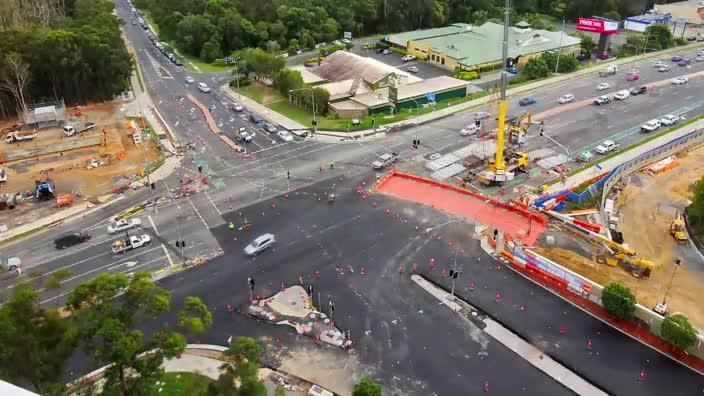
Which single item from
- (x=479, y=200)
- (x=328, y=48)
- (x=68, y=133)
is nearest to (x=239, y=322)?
(x=479, y=200)

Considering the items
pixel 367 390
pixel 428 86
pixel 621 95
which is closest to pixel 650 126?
pixel 621 95

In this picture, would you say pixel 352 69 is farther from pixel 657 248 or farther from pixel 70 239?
pixel 657 248

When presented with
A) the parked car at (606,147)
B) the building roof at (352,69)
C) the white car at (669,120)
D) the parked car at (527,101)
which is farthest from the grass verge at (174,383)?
the white car at (669,120)

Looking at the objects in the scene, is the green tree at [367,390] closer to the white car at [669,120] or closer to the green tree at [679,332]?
the green tree at [679,332]

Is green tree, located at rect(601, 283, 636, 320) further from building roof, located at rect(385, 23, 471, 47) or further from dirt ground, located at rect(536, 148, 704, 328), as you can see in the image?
building roof, located at rect(385, 23, 471, 47)

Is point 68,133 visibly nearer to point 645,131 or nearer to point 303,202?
point 303,202
